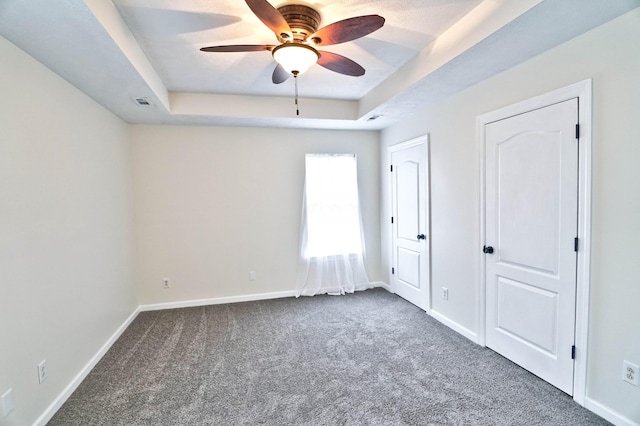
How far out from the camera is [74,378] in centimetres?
238

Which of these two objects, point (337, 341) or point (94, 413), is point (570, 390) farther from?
point (94, 413)

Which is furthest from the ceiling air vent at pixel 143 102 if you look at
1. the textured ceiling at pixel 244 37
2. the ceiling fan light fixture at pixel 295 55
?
the ceiling fan light fixture at pixel 295 55

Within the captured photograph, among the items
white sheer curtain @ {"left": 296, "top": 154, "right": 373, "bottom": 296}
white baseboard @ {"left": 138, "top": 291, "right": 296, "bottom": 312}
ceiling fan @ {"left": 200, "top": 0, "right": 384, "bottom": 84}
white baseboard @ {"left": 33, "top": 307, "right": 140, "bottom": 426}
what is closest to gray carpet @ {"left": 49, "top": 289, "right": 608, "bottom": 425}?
white baseboard @ {"left": 33, "top": 307, "right": 140, "bottom": 426}

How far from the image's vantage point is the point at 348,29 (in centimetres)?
180

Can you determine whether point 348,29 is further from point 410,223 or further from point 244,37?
point 410,223

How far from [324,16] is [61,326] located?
290 cm

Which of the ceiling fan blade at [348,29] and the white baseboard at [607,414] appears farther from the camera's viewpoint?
the white baseboard at [607,414]

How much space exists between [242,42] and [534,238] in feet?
8.95

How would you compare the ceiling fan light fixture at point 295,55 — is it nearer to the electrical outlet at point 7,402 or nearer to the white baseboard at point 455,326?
the electrical outlet at point 7,402

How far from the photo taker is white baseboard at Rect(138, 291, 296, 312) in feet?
13.3

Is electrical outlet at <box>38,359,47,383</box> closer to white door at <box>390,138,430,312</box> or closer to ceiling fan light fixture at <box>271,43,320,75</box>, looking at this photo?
ceiling fan light fixture at <box>271,43,320,75</box>

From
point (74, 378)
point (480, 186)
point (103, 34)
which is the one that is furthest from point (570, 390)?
point (103, 34)

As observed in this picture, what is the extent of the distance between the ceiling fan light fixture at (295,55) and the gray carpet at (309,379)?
7.54 feet

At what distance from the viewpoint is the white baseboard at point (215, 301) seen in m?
4.05
